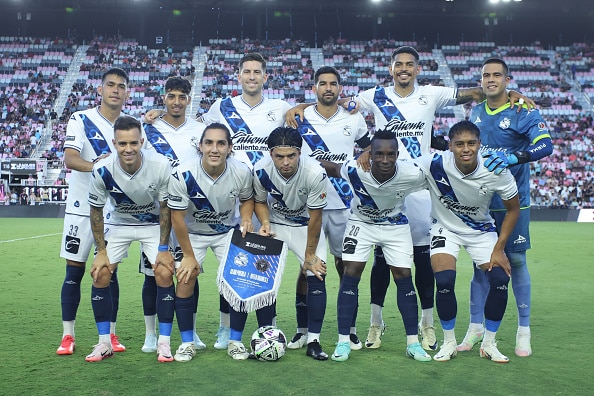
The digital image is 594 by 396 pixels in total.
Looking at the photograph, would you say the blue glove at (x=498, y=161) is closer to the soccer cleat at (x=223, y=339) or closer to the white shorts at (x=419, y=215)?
the white shorts at (x=419, y=215)

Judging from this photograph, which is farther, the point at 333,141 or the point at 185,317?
the point at 333,141

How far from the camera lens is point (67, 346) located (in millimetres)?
5516

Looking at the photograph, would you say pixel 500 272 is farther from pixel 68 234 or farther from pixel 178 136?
pixel 68 234

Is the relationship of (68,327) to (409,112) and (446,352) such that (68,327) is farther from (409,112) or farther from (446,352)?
(409,112)

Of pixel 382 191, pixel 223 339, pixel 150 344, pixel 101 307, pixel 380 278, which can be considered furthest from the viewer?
pixel 380 278

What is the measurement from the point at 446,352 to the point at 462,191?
53.1 inches

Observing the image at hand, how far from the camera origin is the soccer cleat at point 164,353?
206 inches

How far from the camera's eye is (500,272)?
5496mm

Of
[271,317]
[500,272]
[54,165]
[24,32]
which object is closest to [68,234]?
[271,317]

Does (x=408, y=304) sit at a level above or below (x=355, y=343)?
above

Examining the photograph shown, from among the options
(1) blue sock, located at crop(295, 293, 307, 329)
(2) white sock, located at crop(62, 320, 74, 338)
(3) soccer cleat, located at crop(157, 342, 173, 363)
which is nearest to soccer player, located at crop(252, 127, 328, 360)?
(1) blue sock, located at crop(295, 293, 307, 329)

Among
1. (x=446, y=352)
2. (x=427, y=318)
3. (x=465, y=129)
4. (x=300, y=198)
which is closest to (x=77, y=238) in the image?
(x=300, y=198)

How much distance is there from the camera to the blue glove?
211 inches

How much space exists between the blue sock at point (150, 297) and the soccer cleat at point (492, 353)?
114 inches
